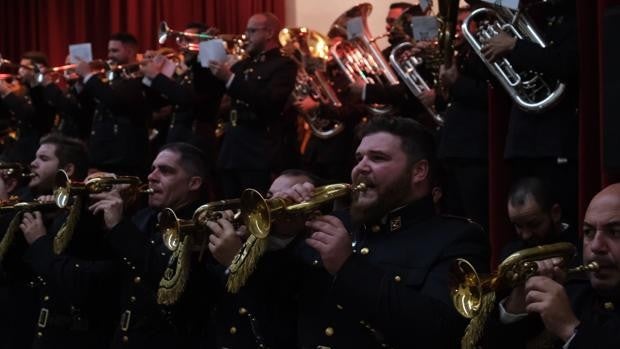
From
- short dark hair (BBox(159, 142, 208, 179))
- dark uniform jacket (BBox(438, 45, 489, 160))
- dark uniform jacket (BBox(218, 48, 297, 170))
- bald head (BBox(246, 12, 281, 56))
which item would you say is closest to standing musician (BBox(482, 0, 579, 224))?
dark uniform jacket (BBox(438, 45, 489, 160))

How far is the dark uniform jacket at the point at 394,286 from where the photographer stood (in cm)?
332

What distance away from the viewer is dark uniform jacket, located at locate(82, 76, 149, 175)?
8188 mm

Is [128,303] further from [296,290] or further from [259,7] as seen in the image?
[259,7]

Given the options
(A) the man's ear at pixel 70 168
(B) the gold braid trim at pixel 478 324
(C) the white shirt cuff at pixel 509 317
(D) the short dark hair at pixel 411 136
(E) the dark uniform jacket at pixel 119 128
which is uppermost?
(D) the short dark hair at pixel 411 136

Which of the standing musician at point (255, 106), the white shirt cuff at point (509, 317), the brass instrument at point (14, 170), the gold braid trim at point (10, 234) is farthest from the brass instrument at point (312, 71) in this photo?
the white shirt cuff at point (509, 317)

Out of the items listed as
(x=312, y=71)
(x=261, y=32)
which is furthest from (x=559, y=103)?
(x=312, y=71)

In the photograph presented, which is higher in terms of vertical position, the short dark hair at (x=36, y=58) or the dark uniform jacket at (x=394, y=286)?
the dark uniform jacket at (x=394, y=286)

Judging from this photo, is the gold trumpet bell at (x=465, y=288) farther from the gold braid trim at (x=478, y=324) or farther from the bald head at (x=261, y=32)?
the bald head at (x=261, y=32)

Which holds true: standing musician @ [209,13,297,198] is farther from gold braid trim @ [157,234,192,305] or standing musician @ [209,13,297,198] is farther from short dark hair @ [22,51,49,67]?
gold braid trim @ [157,234,192,305]

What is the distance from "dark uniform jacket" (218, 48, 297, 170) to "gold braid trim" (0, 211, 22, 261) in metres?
2.14

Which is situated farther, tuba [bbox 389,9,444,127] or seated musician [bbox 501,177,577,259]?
tuba [bbox 389,9,444,127]

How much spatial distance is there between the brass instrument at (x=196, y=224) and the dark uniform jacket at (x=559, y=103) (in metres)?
1.45

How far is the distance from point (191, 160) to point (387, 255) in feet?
5.64

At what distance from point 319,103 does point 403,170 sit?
3.90 m
